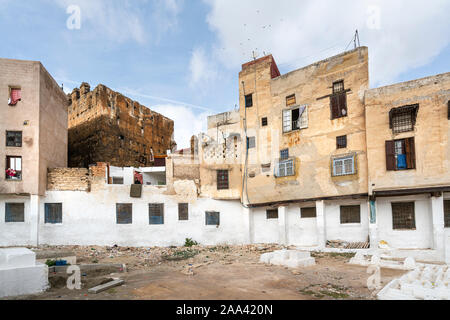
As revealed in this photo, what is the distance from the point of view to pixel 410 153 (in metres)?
18.7

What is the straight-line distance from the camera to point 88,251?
20.3m

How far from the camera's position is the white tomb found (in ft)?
30.5

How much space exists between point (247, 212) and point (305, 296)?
15237mm

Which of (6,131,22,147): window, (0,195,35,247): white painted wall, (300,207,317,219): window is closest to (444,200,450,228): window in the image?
(300,207,317,219): window

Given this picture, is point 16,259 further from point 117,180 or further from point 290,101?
point 290,101

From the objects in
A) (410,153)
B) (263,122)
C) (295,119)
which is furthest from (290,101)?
(410,153)

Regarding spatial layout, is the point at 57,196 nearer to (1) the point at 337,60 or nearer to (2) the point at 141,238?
(2) the point at 141,238

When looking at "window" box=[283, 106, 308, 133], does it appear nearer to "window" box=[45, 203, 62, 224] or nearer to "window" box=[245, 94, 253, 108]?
"window" box=[245, 94, 253, 108]

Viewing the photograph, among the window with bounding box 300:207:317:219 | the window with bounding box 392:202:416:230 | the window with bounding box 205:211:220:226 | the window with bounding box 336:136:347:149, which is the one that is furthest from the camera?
the window with bounding box 205:211:220:226

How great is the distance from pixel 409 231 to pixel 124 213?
18.2m

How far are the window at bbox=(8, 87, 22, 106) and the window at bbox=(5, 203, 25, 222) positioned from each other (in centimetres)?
639
